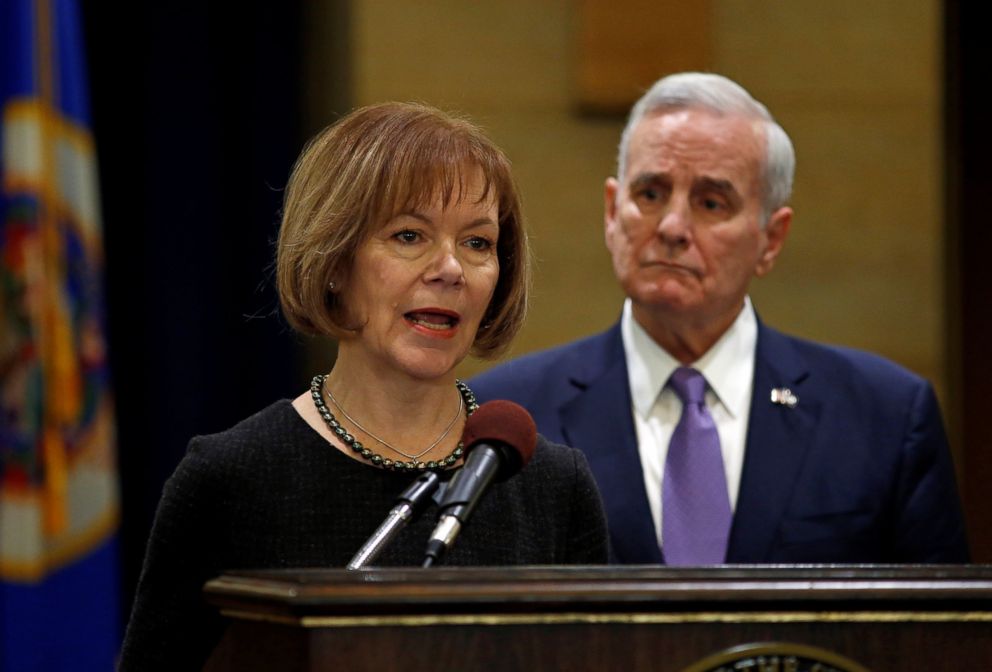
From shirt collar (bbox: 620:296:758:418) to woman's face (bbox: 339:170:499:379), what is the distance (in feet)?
3.94

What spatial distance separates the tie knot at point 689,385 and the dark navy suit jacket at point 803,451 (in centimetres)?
11

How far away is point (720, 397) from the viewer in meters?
3.12

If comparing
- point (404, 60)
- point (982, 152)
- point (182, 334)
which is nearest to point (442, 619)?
point (182, 334)

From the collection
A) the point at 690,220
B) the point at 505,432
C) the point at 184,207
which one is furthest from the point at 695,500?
the point at 184,207

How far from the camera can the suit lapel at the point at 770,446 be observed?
2961mm

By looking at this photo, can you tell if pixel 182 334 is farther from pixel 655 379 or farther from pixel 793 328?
pixel 793 328

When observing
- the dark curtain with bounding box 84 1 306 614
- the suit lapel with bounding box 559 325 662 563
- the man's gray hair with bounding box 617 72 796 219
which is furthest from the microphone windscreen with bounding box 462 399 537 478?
the dark curtain with bounding box 84 1 306 614

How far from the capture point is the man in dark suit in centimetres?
297

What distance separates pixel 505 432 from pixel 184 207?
101 inches

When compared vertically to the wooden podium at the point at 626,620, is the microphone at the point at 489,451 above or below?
above

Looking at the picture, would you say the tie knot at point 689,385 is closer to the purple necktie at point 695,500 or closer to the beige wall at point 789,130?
the purple necktie at point 695,500

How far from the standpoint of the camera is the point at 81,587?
3.76m

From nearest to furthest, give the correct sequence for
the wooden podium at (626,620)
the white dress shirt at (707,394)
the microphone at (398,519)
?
the wooden podium at (626,620)
the microphone at (398,519)
the white dress shirt at (707,394)

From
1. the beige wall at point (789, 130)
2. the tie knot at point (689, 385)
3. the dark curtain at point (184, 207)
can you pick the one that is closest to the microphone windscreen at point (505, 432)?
the tie knot at point (689, 385)
